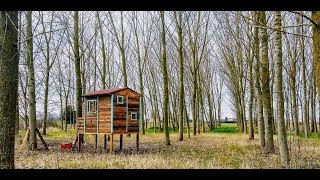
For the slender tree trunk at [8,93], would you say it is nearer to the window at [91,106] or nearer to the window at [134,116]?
the window at [91,106]

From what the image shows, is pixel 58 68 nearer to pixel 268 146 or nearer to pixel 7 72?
pixel 268 146

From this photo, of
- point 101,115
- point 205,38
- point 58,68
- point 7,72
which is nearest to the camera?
point 7,72

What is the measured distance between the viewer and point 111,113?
51.6 ft

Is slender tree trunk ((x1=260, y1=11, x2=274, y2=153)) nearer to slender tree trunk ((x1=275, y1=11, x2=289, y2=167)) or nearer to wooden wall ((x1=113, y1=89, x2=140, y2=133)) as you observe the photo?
slender tree trunk ((x1=275, y1=11, x2=289, y2=167))

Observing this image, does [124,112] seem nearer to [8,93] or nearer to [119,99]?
[119,99]

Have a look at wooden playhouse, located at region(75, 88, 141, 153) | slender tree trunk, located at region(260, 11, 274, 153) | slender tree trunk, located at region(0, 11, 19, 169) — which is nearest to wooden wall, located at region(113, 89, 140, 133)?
wooden playhouse, located at region(75, 88, 141, 153)

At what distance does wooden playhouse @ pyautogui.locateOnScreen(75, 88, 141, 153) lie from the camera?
15.8 m

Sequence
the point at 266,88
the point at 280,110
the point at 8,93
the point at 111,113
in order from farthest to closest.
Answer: the point at 111,113, the point at 266,88, the point at 280,110, the point at 8,93

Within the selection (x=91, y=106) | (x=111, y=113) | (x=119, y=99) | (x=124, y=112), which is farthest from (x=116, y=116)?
(x=91, y=106)

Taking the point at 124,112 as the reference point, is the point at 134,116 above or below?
below

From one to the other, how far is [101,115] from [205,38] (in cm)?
1530

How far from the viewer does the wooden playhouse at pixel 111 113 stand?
15812mm
